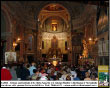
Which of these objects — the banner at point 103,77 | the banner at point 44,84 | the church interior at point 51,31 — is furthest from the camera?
the church interior at point 51,31

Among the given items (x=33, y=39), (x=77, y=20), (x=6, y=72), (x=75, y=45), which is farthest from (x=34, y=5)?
(x=6, y=72)

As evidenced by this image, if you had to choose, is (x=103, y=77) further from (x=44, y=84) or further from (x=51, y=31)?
(x=51, y=31)

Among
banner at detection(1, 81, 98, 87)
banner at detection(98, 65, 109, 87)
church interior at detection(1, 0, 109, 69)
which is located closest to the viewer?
banner at detection(1, 81, 98, 87)

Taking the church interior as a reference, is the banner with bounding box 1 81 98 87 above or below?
below

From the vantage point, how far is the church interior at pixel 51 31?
18109mm

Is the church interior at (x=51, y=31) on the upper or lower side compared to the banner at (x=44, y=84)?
upper

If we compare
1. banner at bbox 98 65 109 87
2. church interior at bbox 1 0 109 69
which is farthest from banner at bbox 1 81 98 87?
church interior at bbox 1 0 109 69

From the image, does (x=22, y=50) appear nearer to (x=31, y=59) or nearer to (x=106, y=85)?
(x=31, y=59)

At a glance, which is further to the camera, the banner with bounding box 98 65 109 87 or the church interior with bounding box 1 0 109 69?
the church interior with bounding box 1 0 109 69

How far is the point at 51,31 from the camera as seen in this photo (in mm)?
34625

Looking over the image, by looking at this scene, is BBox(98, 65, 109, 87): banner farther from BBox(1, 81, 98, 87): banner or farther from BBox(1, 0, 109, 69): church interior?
BBox(1, 0, 109, 69): church interior

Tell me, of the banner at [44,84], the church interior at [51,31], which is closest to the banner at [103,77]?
the banner at [44,84]

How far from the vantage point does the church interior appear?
1811cm

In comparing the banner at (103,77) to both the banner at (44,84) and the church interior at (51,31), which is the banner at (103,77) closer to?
the banner at (44,84)
